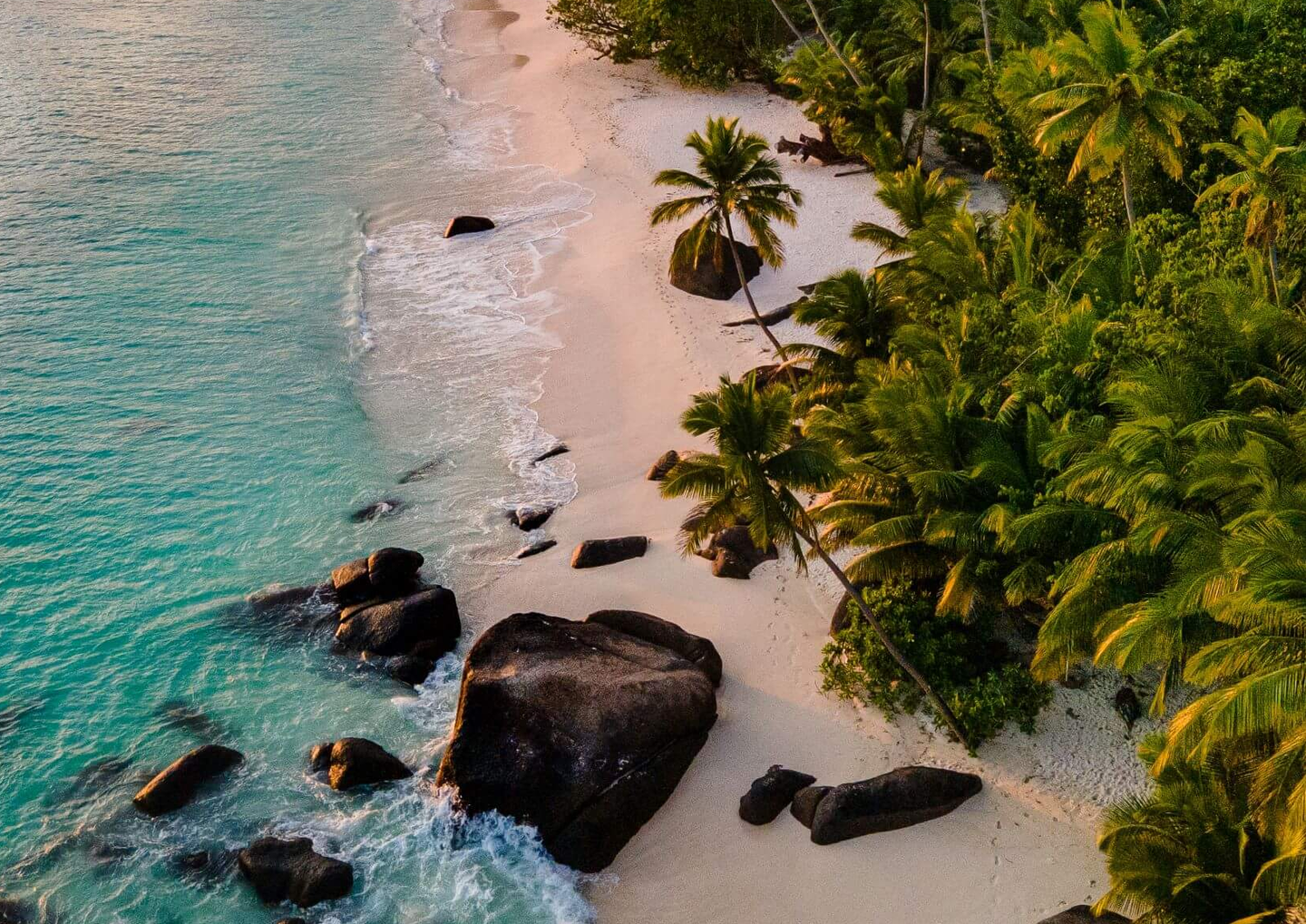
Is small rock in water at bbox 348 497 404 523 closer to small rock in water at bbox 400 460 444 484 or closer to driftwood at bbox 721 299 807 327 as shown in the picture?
small rock in water at bbox 400 460 444 484

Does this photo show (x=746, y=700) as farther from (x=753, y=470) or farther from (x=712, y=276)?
(x=712, y=276)

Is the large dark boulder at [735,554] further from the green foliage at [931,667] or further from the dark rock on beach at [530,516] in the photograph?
the dark rock on beach at [530,516]

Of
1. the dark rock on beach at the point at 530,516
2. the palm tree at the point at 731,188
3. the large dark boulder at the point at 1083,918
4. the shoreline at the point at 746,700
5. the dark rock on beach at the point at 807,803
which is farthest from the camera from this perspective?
the palm tree at the point at 731,188

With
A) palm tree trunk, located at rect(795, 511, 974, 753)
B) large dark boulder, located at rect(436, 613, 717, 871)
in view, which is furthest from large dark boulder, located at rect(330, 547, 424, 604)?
palm tree trunk, located at rect(795, 511, 974, 753)

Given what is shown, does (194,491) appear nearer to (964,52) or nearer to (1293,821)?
(1293,821)

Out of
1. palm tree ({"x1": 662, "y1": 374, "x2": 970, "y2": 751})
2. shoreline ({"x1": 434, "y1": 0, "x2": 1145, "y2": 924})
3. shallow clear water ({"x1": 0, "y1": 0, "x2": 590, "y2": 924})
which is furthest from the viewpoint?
shallow clear water ({"x1": 0, "y1": 0, "x2": 590, "y2": 924})

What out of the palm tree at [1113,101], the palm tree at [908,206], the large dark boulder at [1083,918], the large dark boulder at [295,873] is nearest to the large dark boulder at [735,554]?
the palm tree at [908,206]
